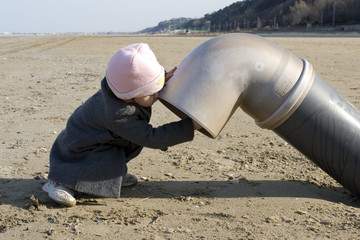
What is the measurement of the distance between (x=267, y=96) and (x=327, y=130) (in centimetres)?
47

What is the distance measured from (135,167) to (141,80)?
1.23 meters

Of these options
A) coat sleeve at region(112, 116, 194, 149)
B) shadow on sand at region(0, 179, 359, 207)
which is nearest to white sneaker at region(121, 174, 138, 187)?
shadow on sand at region(0, 179, 359, 207)

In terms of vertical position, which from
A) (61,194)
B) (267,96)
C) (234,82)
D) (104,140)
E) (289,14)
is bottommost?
(61,194)

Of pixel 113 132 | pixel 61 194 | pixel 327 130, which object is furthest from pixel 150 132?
pixel 327 130

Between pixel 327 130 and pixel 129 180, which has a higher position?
pixel 327 130

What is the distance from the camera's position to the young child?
2.62 metres

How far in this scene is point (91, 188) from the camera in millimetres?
2846

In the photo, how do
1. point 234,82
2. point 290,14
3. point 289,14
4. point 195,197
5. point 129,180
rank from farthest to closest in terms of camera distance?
point 289,14 → point 290,14 → point 129,180 → point 195,197 → point 234,82

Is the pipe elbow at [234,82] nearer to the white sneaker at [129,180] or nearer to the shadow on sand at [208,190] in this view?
the shadow on sand at [208,190]

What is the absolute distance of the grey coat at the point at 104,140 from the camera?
2693mm

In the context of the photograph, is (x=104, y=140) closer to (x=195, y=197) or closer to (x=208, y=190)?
(x=195, y=197)

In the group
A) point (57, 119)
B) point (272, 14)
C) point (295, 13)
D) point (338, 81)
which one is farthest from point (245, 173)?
point (272, 14)

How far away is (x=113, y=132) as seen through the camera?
2.79 metres

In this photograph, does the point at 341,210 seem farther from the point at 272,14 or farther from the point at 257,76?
the point at 272,14
